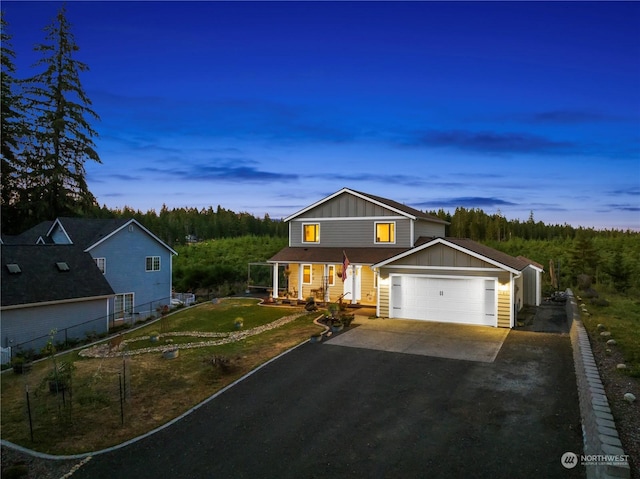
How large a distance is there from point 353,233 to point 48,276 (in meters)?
16.4

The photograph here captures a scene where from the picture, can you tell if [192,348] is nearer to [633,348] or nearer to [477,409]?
[477,409]

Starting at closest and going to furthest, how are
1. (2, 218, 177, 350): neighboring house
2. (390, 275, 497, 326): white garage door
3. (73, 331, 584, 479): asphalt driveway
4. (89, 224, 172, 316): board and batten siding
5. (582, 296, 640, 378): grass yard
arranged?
(73, 331, 584, 479): asphalt driveway, (582, 296, 640, 378): grass yard, (390, 275, 497, 326): white garage door, (2, 218, 177, 350): neighboring house, (89, 224, 172, 316): board and batten siding

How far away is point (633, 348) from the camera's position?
12.0 metres

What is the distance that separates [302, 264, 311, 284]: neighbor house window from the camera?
25.0m

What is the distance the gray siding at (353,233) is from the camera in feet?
78.4

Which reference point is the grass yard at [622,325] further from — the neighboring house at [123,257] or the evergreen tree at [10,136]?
the evergreen tree at [10,136]

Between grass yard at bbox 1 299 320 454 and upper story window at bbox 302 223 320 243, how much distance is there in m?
8.87

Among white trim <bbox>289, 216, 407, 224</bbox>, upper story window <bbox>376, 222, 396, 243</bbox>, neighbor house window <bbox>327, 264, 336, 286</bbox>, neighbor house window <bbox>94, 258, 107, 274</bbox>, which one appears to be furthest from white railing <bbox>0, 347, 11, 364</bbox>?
upper story window <bbox>376, 222, 396, 243</bbox>

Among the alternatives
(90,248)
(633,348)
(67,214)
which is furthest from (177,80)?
(633,348)

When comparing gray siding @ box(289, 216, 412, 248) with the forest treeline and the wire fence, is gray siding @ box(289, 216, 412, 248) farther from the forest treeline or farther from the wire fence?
the forest treeline

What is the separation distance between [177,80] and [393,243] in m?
15.7

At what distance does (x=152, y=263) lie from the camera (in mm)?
27672

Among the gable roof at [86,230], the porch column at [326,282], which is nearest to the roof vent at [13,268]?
the gable roof at [86,230]

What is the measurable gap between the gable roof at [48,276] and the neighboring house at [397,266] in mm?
10137
